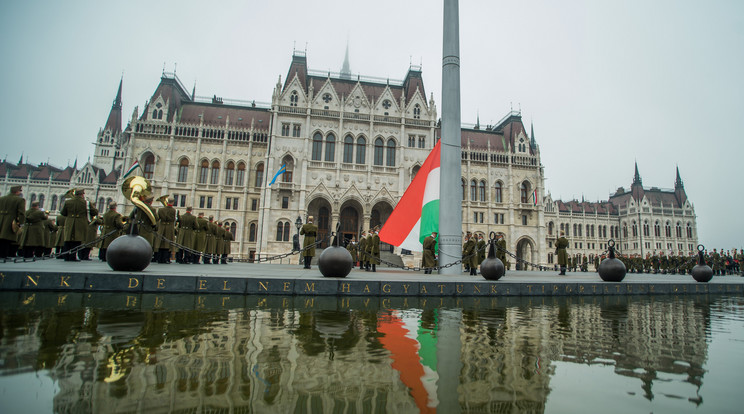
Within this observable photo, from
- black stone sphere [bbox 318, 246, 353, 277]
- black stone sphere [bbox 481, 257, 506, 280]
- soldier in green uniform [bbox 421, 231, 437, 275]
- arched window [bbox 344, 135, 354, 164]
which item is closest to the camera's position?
black stone sphere [bbox 318, 246, 353, 277]

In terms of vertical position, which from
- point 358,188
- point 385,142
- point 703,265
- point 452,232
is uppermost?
point 385,142

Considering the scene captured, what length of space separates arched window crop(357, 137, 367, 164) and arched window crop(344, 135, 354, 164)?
0.64 m

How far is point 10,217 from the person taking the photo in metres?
10.7

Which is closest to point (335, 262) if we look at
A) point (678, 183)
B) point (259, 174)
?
point (259, 174)

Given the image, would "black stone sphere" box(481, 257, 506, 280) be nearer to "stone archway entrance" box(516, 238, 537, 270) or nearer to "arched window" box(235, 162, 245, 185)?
"arched window" box(235, 162, 245, 185)

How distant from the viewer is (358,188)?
36562mm

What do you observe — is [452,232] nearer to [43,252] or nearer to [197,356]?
[197,356]

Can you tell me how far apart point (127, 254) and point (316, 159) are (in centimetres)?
3014

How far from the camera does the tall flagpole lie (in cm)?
1427

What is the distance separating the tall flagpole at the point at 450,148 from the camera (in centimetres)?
1427

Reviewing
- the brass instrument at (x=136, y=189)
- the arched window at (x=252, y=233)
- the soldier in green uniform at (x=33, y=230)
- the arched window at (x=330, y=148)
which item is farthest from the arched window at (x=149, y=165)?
the brass instrument at (x=136, y=189)

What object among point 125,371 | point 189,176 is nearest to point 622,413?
point 125,371

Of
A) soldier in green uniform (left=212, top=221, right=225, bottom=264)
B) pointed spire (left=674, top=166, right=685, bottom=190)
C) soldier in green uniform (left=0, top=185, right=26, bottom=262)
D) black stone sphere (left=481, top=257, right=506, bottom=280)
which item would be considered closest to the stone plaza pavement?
black stone sphere (left=481, top=257, right=506, bottom=280)

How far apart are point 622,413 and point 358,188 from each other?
113ft
